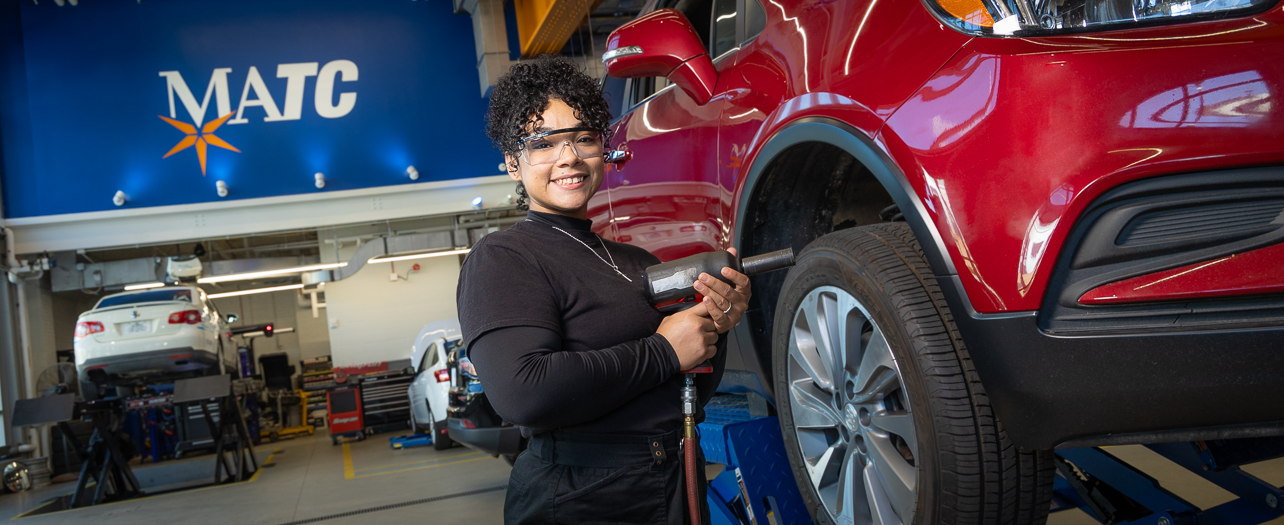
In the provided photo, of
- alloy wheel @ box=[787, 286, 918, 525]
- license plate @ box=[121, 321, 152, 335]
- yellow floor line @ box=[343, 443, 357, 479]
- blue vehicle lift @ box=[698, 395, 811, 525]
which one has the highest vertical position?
license plate @ box=[121, 321, 152, 335]

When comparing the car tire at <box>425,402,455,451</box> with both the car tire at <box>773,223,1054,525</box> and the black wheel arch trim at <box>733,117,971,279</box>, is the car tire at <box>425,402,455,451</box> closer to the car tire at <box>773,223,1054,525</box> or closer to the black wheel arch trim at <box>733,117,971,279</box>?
the car tire at <box>773,223,1054,525</box>

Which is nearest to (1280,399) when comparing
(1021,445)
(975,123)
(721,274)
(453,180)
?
(1021,445)

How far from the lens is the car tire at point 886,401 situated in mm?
1292

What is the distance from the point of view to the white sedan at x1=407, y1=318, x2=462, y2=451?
9.14 metres

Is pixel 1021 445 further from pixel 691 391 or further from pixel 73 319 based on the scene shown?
pixel 73 319

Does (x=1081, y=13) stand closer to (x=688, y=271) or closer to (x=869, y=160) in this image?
(x=869, y=160)

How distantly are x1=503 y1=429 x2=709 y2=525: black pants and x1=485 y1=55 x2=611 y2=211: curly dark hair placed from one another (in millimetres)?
480

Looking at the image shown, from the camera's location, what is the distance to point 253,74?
11.3m

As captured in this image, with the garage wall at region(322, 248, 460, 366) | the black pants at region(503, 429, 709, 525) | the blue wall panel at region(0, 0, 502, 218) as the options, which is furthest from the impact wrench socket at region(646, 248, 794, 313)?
the garage wall at region(322, 248, 460, 366)

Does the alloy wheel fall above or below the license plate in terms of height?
below

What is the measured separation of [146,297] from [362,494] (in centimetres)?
435

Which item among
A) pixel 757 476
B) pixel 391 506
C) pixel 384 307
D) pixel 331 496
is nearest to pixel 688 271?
pixel 757 476

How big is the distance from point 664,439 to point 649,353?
0.16 meters

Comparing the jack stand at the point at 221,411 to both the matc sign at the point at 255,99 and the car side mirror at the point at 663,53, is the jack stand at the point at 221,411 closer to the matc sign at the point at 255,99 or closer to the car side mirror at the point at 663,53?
the matc sign at the point at 255,99
